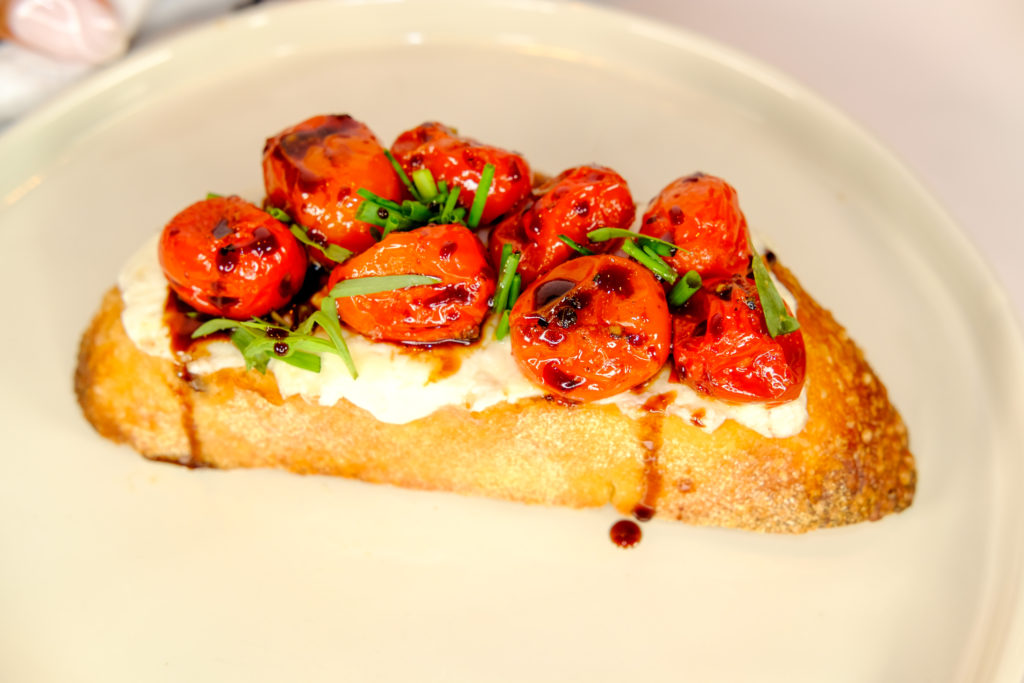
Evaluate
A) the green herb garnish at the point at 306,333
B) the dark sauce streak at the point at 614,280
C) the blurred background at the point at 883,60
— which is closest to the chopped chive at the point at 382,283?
the green herb garnish at the point at 306,333

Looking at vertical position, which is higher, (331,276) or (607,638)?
(331,276)

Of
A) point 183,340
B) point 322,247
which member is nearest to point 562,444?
point 322,247

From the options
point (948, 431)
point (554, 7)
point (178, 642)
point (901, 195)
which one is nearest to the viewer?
point (178, 642)

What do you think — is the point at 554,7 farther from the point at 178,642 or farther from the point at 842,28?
the point at 178,642

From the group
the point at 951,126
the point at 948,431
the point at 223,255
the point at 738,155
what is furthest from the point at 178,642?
the point at 951,126

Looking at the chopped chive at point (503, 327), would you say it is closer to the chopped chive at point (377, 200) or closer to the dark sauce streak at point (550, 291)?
the dark sauce streak at point (550, 291)

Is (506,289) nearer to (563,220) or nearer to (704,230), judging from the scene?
(563,220)

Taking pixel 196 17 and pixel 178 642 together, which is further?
pixel 196 17
